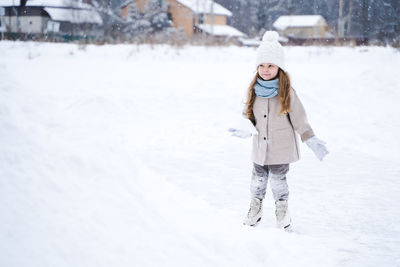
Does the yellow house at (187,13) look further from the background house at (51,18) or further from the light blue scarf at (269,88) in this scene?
the light blue scarf at (269,88)

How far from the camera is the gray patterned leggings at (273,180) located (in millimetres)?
3189

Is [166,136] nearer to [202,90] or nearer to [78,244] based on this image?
[202,90]

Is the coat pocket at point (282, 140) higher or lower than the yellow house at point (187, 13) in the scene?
lower

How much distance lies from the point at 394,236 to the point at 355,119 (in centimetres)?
481

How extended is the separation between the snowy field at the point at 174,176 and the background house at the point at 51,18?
4.07 ft

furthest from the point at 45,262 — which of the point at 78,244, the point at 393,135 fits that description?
the point at 393,135

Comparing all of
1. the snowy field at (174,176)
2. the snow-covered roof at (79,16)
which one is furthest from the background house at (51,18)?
the snowy field at (174,176)

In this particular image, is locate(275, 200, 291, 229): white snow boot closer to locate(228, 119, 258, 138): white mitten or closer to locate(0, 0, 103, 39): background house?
locate(228, 119, 258, 138): white mitten

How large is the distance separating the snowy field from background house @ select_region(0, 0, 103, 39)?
1.24 meters

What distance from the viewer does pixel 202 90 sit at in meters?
8.18

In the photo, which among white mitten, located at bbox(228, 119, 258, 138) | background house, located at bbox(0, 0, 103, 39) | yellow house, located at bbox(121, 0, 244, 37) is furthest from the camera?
yellow house, located at bbox(121, 0, 244, 37)

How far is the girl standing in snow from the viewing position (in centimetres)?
307

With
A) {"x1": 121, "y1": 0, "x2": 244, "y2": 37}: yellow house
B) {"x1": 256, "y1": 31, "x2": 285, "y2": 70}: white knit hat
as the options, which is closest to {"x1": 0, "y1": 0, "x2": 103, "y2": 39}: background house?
{"x1": 256, "y1": 31, "x2": 285, "y2": 70}: white knit hat

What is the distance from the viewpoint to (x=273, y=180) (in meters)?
3.21
